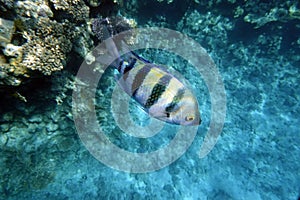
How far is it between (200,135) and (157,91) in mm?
3765

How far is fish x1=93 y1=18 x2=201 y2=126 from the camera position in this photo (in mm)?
1641

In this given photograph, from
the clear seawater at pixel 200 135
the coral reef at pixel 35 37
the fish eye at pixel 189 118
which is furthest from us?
the clear seawater at pixel 200 135

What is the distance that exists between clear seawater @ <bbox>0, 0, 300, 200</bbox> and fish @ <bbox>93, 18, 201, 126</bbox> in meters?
2.07

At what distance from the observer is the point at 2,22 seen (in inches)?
100

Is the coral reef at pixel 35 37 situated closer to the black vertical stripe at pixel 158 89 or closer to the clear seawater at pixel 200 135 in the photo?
the clear seawater at pixel 200 135

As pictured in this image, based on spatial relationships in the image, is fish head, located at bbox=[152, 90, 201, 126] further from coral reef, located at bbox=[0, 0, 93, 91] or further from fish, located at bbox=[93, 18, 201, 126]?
coral reef, located at bbox=[0, 0, 93, 91]

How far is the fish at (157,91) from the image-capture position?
1.64 metres

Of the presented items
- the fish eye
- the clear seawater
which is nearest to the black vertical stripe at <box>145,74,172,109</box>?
the fish eye

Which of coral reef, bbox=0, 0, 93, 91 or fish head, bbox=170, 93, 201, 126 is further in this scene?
coral reef, bbox=0, 0, 93, 91

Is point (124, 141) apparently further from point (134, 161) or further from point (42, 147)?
point (42, 147)

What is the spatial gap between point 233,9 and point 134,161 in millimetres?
4020

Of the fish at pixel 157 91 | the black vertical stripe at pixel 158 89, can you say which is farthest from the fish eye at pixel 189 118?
the black vertical stripe at pixel 158 89

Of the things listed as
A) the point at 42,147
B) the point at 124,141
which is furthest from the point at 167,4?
the point at 42,147

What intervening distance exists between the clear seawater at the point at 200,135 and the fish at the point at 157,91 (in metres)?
2.07
